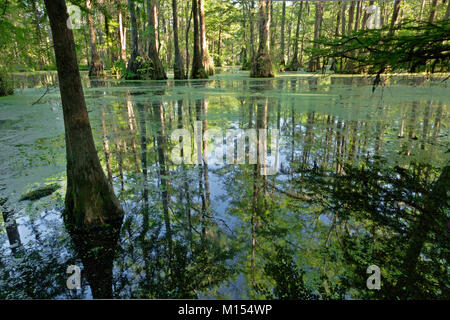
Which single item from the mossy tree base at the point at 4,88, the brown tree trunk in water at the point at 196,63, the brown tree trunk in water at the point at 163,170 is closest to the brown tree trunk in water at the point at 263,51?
the brown tree trunk in water at the point at 196,63

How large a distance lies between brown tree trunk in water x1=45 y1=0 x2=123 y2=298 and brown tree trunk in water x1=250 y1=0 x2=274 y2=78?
11.3m

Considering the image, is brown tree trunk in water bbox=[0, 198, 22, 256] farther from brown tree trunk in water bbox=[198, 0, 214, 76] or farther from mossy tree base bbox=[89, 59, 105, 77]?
mossy tree base bbox=[89, 59, 105, 77]

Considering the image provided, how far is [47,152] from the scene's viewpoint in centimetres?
327

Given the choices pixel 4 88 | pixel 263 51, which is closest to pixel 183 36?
pixel 263 51

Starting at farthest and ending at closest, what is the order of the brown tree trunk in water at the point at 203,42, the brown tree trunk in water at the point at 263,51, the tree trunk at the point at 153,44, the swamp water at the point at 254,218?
the brown tree trunk in water at the point at 203,42 → the brown tree trunk in water at the point at 263,51 → the tree trunk at the point at 153,44 → the swamp water at the point at 254,218

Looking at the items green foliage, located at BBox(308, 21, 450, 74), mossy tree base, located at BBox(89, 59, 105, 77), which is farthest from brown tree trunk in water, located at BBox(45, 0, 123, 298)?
mossy tree base, located at BBox(89, 59, 105, 77)

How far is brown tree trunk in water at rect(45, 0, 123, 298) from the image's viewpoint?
5.46ft

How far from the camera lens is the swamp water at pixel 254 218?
1337 mm

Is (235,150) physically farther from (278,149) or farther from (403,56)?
(403,56)

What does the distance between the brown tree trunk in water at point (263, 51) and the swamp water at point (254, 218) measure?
992 centimetres

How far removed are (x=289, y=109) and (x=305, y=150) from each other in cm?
273

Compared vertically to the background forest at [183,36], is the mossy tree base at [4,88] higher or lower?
lower

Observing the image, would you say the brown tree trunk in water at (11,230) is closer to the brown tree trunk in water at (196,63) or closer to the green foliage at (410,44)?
the green foliage at (410,44)

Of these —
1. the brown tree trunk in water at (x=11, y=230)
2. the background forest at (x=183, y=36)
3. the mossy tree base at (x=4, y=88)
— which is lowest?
the brown tree trunk in water at (x=11, y=230)
